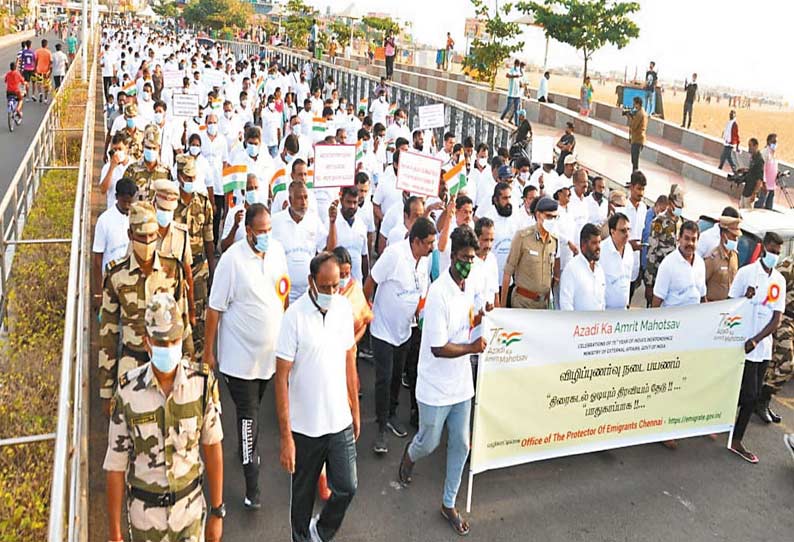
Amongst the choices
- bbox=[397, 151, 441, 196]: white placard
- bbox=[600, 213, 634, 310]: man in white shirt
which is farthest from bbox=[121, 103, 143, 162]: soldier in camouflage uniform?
bbox=[600, 213, 634, 310]: man in white shirt

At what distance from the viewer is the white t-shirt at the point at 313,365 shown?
444 cm

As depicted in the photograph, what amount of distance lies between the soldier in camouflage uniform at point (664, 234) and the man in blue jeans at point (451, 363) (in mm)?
4423

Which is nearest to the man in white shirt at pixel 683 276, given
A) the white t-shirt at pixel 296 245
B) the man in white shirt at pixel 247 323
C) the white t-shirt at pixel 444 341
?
the white t-shirt at pixel 444 341

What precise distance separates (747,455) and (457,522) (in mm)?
2855

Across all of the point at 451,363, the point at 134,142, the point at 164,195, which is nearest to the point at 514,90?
the point at 134,142

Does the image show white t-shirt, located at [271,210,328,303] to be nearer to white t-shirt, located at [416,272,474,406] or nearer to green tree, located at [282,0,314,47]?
white t-shirt, located at [416,272,474,406]

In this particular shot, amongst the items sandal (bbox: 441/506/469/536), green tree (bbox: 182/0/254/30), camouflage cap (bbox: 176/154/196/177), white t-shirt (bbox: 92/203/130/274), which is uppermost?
green tree (bbox: 182/0/254/30)

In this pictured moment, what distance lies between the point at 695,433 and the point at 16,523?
5112mm

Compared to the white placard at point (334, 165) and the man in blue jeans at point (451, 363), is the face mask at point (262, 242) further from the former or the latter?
the white placard at point (334, 165)

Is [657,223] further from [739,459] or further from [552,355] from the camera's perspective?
[552,355]

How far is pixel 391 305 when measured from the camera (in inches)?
248

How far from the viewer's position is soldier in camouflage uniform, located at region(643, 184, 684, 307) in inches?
354

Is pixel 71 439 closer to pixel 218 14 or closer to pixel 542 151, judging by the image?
pixel 542 151

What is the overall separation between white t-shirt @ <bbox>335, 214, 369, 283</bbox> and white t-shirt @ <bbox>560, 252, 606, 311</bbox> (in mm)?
2043
